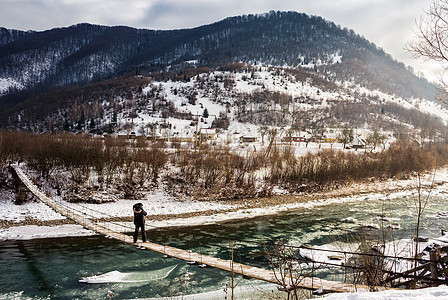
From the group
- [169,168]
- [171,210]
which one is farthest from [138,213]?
[169,168]

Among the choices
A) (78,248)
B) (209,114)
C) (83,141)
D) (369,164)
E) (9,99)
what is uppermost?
(9,99)

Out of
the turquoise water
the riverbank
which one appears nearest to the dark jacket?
the turquoise water

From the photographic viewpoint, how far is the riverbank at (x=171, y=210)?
18711 millimetres

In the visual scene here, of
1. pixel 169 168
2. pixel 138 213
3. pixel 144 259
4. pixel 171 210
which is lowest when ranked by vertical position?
pixel 171 210

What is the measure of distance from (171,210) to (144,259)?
11.7 metres

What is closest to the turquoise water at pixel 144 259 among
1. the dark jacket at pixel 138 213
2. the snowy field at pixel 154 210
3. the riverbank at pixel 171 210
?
the snowy field at pixel 154 210

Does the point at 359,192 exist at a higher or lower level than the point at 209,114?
lower

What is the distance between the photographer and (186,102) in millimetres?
121000

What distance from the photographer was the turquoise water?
1012 cm

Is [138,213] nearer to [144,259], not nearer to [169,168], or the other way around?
[144,259]

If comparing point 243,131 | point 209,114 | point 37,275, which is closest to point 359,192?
point 37,275

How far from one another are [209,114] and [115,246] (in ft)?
331

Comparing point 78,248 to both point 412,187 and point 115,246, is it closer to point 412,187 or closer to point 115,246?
point 115,246

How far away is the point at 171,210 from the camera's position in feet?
81.4
